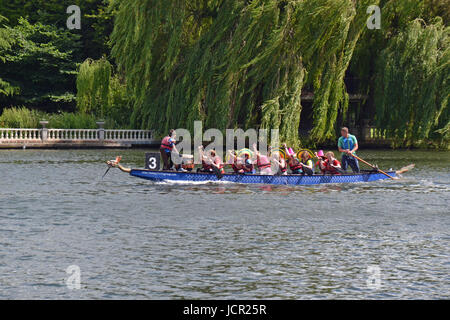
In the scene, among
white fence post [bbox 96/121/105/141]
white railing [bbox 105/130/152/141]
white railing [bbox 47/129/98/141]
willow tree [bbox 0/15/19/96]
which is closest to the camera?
white railing [bbox 105/130/152/141]

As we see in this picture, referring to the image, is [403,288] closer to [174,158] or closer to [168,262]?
[168,262]

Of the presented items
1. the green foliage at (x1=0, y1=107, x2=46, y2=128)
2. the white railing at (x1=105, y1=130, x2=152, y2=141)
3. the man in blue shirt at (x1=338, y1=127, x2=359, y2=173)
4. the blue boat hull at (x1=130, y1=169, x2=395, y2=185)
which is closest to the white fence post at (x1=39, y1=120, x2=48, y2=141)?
the green foliage at (x1=0, y1=107, x2=46, y2=128)

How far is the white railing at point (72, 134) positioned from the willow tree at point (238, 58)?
9.36m

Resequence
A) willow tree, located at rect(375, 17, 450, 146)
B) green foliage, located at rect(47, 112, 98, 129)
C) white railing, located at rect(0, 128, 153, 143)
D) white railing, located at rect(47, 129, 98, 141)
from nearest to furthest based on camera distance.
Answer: willow tree, located at rect(375, 17, 450, 146) → white railing, located at rect(0, 128, 153, 143) → white railing, located at rect(47, 129, 98, 141) → green foliage, located at rect(47, 112, 98, 129)

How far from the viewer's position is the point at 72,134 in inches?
2090

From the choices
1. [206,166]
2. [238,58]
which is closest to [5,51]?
[238,58]

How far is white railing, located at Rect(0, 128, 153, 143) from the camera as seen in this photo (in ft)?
164

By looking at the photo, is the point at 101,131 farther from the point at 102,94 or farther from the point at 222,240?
the point at 222,240

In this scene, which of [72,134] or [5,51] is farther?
[5,51]

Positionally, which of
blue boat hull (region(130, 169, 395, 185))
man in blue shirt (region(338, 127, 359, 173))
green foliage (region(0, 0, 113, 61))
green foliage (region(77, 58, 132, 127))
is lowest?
blue boat hull (region(130, 169, 395, 185))

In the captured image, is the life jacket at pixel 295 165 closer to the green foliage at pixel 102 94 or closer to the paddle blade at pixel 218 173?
the paddle blade at pixel 218 173

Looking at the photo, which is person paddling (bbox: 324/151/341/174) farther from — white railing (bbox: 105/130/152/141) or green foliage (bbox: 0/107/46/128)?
green foliage (bbox: 0/107/46/128)

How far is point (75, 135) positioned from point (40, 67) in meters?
7.87

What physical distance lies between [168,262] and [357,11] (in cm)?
2668
